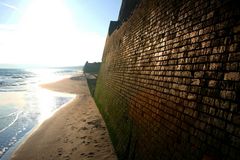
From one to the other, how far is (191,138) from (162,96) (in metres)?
1.39

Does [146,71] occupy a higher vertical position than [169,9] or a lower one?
lower

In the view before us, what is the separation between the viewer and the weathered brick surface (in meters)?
2.69

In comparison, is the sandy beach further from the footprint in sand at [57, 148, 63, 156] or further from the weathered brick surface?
the weathered brick surface

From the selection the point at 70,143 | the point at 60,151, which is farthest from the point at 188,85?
the point at 70,143

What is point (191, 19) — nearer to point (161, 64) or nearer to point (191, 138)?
point (161, 64)

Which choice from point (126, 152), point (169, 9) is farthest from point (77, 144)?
point (169, 9)

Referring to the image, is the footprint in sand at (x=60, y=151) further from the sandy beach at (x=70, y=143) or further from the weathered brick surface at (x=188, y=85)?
the weathered brick surface at (x=188, y=85)

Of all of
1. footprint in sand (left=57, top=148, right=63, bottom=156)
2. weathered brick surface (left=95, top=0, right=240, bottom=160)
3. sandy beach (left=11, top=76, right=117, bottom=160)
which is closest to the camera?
weathered brick surface (left=95, top=0, right=240, bottom=160)

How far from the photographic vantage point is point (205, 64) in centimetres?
322

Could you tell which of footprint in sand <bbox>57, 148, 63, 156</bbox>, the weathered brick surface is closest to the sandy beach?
footprint in sand <bbox>57, 148, 63, 156</bbox>

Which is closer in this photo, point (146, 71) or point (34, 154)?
point (146, 71)

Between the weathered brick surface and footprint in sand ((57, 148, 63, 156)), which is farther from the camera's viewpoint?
footprint in sand ((57, 148, 63, 156))

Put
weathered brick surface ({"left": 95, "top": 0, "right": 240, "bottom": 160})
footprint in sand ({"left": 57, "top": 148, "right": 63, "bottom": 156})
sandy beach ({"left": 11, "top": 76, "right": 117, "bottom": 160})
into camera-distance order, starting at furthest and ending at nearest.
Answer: footprint in sand ({"left": 57, "top": 148, "right": 63, "bottom": 156}) → sandy beach ({"left": 11, "top": 76, "right": 117, "bottom": 160}) → weathered brick surface ({"left": 95, "top": 0, "right": 240, "bottom": 160})

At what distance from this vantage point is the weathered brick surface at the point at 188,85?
2693 mm
